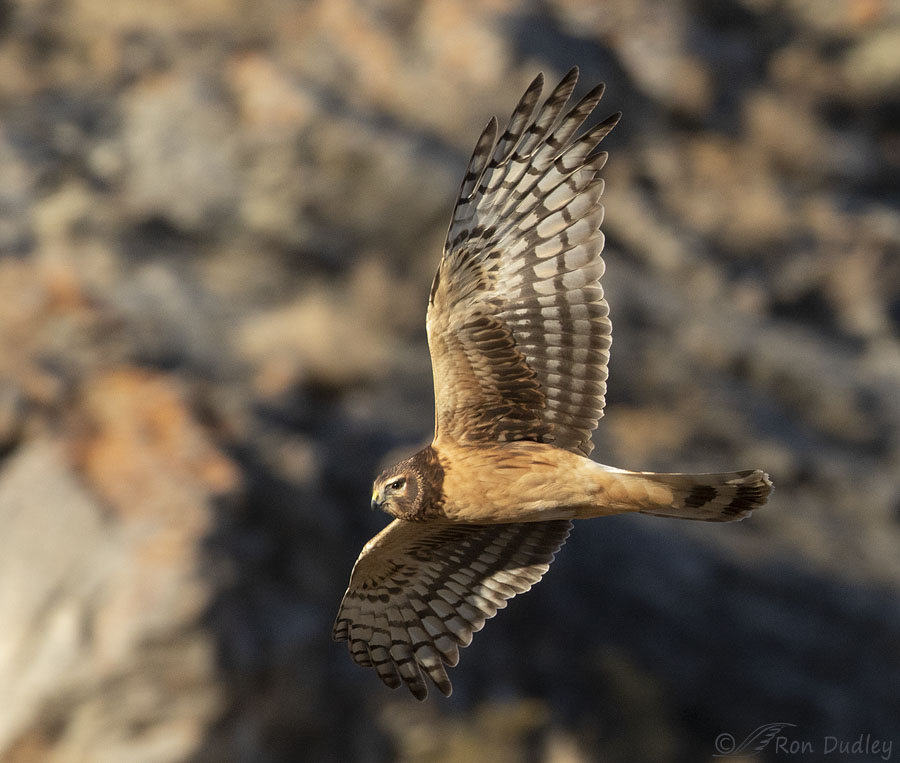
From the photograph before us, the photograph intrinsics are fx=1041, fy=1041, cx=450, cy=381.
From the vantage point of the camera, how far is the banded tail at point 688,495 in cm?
429

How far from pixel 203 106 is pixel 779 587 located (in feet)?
21.6

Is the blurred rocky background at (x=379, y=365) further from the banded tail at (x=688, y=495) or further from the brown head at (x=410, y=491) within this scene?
the banded tail at (x=688, y=495)

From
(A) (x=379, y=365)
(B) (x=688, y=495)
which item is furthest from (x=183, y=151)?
(B) (x=688, y=495)

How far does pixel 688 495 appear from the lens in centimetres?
432

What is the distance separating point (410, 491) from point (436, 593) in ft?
3.48

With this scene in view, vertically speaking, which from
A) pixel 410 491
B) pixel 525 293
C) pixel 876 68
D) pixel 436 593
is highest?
pixel 876 68

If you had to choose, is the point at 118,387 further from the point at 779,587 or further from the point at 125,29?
the point at 779,587

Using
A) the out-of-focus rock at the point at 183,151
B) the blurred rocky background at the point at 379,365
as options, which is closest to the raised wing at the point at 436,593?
the blurred rocky background at the point at 379,365

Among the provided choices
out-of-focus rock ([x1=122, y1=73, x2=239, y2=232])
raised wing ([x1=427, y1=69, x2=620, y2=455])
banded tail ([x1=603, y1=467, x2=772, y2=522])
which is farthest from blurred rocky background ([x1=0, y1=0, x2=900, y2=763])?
banded tail ([x1=603, y1=467, x2=772, y2=522])

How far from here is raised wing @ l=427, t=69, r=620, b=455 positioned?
4277mm


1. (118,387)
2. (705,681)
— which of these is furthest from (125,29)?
(705,681)

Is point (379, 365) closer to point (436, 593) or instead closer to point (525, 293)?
point (436, 593)

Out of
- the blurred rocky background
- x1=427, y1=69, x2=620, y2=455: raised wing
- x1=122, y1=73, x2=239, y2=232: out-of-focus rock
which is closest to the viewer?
x1=427, y1=69, x2=620, y2=455: raised wing

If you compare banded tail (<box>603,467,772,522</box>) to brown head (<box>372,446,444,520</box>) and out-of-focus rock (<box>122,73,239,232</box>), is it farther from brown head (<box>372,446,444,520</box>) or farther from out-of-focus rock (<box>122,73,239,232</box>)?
out-of-focus rock (<box>122,73,239,232</box>)
